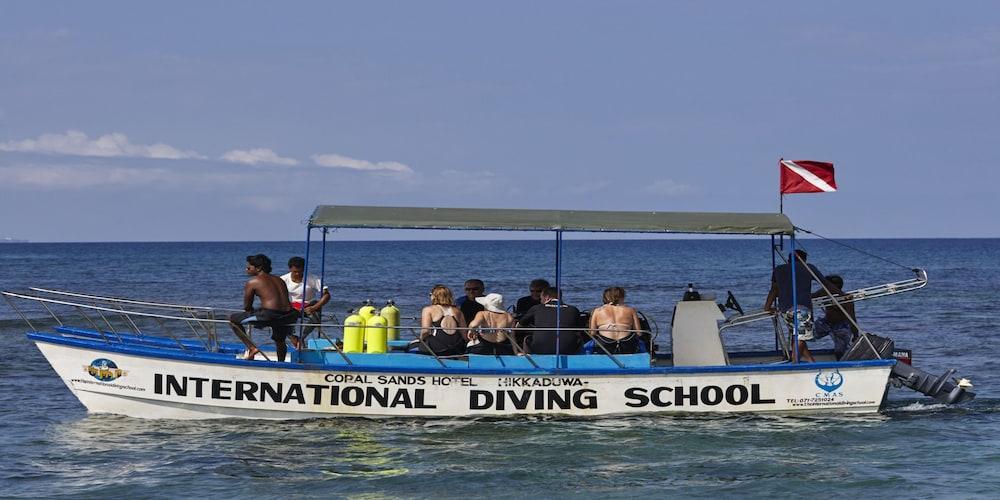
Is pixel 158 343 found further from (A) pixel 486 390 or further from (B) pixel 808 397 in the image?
(B) pixel 808 397

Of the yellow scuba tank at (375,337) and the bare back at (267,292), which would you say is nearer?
the bare back at (267,292)

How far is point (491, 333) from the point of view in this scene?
14.0 meters

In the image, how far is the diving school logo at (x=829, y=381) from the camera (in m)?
13.8

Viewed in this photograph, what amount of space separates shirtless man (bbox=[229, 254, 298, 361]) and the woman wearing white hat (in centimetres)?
214

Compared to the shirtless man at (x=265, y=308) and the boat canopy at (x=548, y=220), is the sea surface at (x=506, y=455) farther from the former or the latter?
the boat canopy at (x=548, y=220)

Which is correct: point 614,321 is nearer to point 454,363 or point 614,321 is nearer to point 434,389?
point 454,363

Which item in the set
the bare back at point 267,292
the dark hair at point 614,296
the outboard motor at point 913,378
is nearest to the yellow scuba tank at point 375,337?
the bare back at point 267,292

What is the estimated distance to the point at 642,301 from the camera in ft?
134

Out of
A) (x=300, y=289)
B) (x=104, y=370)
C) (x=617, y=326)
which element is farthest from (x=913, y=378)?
(x=104, y=370)

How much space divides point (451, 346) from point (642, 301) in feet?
89.7

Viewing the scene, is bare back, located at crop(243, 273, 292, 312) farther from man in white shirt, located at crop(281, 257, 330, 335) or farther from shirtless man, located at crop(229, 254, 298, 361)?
man in white shirt, located at crop(281, 257, 330, 335)

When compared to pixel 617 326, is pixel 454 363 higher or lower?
lower

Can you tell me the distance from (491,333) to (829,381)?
13.2ft

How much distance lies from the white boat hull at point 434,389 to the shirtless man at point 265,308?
475 millimetres
